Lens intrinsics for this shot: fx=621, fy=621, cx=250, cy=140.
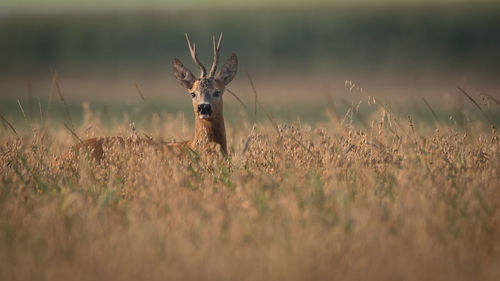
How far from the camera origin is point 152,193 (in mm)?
5461

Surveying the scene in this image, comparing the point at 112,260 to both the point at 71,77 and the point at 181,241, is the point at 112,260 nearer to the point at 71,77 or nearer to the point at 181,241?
the point at 181,241

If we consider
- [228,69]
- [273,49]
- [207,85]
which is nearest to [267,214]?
[207,85]

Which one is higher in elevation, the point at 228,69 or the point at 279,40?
the point at 279,40

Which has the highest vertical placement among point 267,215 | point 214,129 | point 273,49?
point 273,49

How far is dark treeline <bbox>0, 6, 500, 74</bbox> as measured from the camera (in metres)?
69.4

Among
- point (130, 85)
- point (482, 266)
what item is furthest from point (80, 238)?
point (130, 85)

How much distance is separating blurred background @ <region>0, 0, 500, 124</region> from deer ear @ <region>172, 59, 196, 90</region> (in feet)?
134

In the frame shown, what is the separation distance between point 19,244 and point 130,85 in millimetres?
60106

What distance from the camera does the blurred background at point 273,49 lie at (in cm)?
6019

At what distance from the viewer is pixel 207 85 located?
8102 millimetres

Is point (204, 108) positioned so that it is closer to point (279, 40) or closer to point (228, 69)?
point (228, 69)

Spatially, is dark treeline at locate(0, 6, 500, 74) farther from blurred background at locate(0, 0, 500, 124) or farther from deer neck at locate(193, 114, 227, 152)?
deer neck at locate(193, 114, 227, 152)

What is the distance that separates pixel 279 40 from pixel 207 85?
71.4 m

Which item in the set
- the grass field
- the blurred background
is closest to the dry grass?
the grass field
